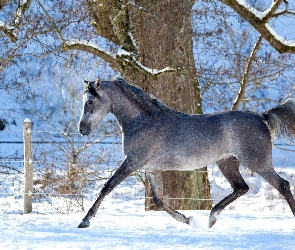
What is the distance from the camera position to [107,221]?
21.1 feet

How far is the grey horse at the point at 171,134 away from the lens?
18.8 feet

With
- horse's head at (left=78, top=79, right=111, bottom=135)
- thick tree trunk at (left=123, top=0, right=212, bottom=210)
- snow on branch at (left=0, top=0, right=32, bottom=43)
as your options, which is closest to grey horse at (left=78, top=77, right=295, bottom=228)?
horse's head at (left=78, top=79, right=111, bottom=135)

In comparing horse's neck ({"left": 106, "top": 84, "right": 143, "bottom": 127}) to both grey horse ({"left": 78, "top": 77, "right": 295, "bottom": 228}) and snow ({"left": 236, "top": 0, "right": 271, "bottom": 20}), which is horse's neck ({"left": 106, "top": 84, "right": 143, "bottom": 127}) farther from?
snow ({"left": 236, "top": 0, "right": 271, "bottom": 20})

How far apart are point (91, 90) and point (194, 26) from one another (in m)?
5.77

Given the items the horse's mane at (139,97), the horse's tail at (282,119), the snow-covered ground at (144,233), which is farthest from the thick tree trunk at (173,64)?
the horse's mane at (139,97)

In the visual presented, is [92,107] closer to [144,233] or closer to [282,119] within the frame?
[144,233]

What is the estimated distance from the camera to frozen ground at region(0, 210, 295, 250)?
4.64 m

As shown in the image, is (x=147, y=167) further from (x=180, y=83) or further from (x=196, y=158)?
(x=180, y=83)

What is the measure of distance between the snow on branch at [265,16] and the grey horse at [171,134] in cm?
386

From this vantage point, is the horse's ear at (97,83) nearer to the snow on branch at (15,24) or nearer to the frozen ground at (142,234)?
the frozen ground at (142,234)

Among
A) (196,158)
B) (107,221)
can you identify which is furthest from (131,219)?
(196,158)

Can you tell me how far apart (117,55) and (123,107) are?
4884 mm

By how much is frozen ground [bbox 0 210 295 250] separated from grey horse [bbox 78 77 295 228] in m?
0.35

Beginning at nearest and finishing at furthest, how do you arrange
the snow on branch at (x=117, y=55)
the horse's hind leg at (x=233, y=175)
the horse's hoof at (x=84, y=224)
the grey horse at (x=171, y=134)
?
1. the horse's hoof at (x=84, y=224)
2. the grey horse at (x=171, y=134)
3. the horse's hind leg at (x=233, y=175)
4. the snow on branch at (x=117, y=55)
